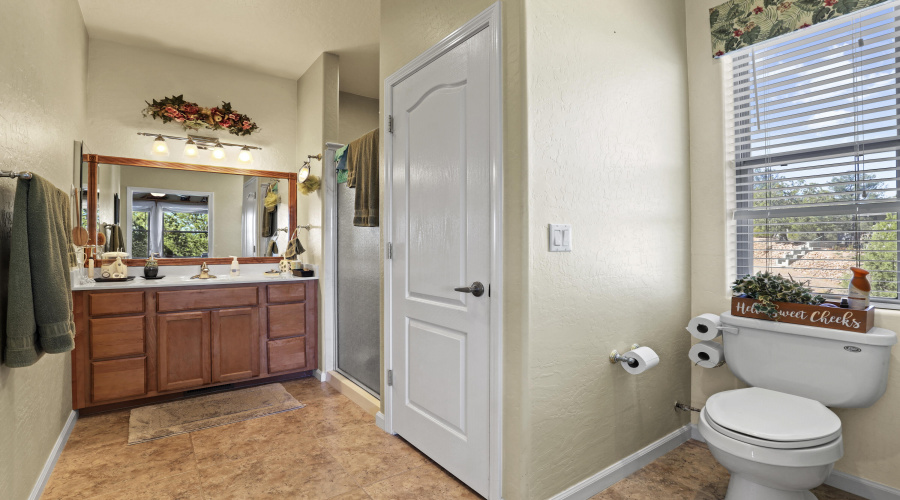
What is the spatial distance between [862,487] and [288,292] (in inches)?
133

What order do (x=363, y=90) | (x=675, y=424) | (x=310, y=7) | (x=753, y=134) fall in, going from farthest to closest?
(x=363, y=90)
(x=310, y=7)
(x=675, y=424)
(x=753, y=134)

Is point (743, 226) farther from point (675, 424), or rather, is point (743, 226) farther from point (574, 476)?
point (574, 476)

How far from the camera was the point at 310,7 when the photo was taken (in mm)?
2787

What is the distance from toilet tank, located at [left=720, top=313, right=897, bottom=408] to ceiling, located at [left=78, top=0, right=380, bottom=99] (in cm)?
282

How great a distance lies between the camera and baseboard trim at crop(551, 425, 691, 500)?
69.2 inches

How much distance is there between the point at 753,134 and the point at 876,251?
2.30 feet

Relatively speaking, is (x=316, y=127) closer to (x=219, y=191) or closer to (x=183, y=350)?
(x=219, y=191)

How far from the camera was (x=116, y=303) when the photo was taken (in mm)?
2725

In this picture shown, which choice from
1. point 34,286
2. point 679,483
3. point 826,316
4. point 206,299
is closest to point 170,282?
point 206,299

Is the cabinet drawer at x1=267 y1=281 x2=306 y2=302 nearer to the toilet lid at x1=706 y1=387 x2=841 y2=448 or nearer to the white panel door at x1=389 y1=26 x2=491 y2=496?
the white panel door at x1=389 y1=26 x2=491 y2=496

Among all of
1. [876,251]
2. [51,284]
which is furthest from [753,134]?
[51,284]

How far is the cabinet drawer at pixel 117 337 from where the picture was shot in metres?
2.67

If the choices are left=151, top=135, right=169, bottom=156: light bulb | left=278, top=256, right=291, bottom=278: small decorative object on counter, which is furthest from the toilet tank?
left=151, top=135, right=169, bottom=156: light bulb

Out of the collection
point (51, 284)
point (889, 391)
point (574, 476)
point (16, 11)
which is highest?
point (16, 11)
